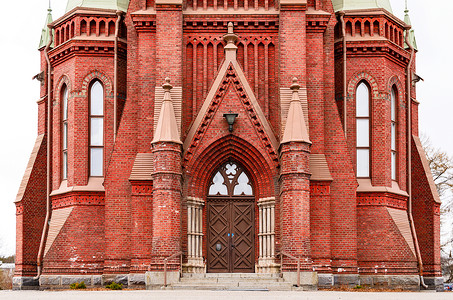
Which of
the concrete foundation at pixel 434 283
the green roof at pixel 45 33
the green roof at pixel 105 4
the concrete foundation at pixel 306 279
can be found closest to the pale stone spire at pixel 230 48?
the green roof at pixel 105 4

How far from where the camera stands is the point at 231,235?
32312 mm

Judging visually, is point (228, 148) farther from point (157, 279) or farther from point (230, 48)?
point (157, 279)

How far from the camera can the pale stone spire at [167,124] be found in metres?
30.3

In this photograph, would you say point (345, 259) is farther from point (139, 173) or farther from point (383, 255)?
point (139, 173)

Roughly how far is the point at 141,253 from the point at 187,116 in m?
5.18

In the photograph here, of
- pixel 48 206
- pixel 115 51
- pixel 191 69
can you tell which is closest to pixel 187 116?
pixel 191 69

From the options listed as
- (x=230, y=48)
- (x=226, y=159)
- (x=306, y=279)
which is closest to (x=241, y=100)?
(x=230, y=48)

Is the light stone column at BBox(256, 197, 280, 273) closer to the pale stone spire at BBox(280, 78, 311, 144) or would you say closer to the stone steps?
the stone steps

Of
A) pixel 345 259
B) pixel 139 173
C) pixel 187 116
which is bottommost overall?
pixel 345 259

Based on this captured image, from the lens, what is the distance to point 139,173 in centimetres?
3177

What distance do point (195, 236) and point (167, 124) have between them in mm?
4139

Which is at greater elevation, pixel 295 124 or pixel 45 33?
pixel 45 33

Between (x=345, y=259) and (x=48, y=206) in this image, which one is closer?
(x=345, y=259)

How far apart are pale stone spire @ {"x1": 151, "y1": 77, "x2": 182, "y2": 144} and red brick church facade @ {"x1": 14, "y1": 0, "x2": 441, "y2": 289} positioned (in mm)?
39
